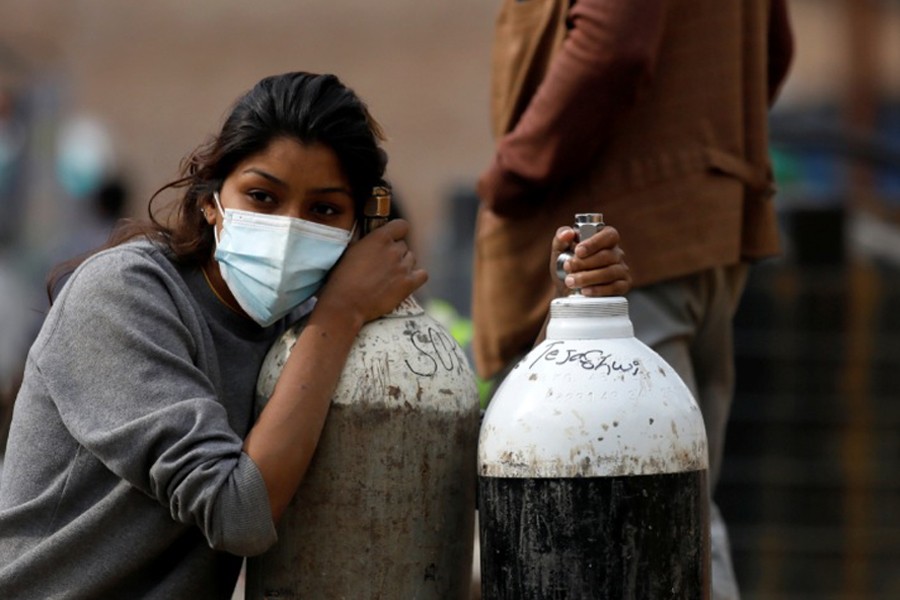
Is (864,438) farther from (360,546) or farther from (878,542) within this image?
(360,546)

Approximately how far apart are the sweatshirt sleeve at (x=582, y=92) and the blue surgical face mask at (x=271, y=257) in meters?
0.86

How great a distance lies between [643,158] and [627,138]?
60mm

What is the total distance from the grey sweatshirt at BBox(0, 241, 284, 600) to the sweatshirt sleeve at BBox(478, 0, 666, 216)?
956mm

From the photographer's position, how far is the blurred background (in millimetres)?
6766

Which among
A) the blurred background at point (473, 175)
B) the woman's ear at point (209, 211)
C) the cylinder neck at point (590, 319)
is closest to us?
the cylinder neck at point (590, 319)

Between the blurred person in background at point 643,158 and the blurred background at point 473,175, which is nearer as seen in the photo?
the blurred person in background at point 643,158

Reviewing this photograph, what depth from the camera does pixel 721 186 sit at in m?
3.74

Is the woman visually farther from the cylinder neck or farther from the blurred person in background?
the blurred person in background

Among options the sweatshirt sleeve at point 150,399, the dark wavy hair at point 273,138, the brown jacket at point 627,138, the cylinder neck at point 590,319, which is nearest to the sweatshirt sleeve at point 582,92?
the brown jacket at point 627,138

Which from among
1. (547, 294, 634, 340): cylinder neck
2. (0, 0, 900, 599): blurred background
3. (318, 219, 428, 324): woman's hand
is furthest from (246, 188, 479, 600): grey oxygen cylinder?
(0, 0, 900, 599): blurred background

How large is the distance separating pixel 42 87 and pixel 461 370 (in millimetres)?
15060

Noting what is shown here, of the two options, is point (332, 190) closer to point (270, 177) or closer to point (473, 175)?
point (270, 177)

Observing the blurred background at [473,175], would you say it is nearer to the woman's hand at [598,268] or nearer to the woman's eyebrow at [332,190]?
the woman's eyebrow at [332,190]

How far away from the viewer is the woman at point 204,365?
2672mm
